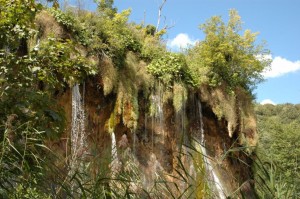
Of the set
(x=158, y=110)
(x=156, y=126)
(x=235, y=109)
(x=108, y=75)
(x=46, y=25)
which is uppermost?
(x=46, y=25)

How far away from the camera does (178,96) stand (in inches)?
471

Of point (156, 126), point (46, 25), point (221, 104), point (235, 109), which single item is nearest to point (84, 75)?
point (46, 25)

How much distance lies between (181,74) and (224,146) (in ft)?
11.3

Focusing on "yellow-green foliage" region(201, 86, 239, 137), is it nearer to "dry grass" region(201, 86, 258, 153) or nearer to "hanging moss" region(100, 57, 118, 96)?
"dry grass" region(201, 86, 258, 153)

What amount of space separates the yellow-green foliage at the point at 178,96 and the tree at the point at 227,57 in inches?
44.5

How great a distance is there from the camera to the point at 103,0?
2036cm

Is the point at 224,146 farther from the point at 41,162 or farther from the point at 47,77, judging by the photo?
the point at 41,162

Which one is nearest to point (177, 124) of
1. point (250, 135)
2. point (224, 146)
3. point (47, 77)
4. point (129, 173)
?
point (224, 146)

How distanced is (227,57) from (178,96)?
12.1ft

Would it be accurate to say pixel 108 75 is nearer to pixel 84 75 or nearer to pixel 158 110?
pixel 158 110

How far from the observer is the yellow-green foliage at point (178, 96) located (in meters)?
11.9

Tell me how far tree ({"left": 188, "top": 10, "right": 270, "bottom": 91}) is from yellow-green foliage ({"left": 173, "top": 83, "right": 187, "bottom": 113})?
3.71ft

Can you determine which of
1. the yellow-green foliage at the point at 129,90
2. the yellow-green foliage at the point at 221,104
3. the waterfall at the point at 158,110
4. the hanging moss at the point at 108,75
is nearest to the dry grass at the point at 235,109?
the yellow-green foliage at the point at 221,104

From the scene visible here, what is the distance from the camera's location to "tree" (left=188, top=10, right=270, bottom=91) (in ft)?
45.2
